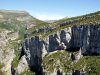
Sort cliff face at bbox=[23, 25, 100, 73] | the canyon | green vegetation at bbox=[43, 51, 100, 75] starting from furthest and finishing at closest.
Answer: cliff face at bbox=[23, 25, 100, 73] → the canyon → green vegetation at bbox=[43, 51, 100, 75]

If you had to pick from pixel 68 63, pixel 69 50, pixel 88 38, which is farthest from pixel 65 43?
pixel 88 38

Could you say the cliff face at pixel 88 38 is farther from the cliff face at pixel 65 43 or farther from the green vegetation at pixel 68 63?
the green vegetation at pixel 68 63

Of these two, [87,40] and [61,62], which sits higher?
[87,40]

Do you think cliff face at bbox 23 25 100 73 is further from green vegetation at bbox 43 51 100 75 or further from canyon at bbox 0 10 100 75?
green vegetation at bbox 43 51 100 75

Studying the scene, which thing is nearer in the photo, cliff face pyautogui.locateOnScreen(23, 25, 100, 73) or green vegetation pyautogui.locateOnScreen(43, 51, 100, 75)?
green vegetation pyautogui.locateOnScreen(43, 51, 100, 75)

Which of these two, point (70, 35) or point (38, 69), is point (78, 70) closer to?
point (70, 35)

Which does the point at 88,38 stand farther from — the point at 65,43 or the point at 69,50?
the point at 65,43

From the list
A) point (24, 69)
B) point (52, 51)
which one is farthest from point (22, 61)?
point (52, 51)

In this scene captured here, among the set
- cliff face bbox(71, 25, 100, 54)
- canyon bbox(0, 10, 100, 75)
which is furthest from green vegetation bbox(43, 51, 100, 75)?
cliff face bbox(71, 25, 100, 54)

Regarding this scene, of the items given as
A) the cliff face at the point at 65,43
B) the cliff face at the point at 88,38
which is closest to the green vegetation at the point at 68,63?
the cliff face at the point at 88,38
